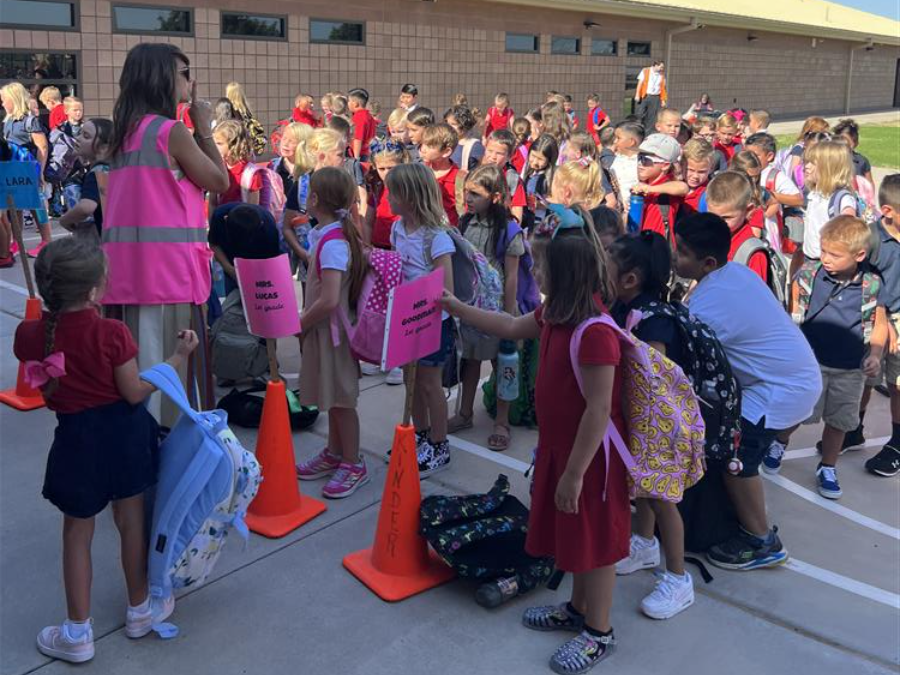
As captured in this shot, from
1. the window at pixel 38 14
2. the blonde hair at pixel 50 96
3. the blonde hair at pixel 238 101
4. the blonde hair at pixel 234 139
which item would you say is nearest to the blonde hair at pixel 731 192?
the blonde hair at pixel 234 139

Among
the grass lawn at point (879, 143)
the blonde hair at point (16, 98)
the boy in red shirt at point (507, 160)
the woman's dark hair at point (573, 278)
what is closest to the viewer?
the woman's dark hair at point (573, 278)

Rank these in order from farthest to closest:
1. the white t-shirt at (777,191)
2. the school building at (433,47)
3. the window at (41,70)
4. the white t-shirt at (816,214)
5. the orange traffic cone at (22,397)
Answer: the school building at (433,47) → the window at (41,70) → the white t-shirt at (777,191) → the white t-shirt at (816,214) → the orange traffic cone at (22,397)

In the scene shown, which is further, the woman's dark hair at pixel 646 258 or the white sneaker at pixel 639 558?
the white sneaker at pixel 639 558

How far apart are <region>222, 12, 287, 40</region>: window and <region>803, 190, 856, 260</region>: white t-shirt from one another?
459 inches

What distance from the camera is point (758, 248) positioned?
4.34 m

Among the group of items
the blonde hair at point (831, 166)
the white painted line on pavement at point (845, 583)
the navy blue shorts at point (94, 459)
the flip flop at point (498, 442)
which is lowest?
the white painted line on pavement at point (845, 583)

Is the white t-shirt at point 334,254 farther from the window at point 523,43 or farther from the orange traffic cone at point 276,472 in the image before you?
the window at point 523,43

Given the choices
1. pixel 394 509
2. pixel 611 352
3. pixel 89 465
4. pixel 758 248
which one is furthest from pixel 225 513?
pixel 758 248

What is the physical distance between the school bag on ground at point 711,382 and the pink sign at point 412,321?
0.90m

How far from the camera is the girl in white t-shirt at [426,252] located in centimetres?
417

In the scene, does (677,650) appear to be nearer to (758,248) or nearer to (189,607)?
(189,607)

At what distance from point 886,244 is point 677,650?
2.62m

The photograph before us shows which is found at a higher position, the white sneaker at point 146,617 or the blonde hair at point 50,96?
the blonde hair at point 50,96

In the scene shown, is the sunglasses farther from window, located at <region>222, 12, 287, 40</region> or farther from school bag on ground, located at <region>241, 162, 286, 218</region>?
window, located at <region>222, 12, 287, 40</region>
